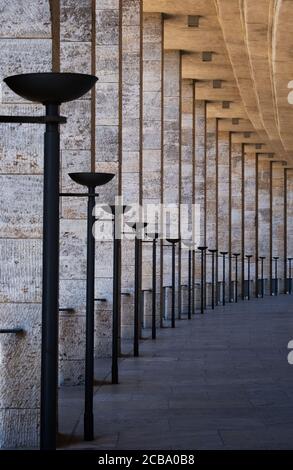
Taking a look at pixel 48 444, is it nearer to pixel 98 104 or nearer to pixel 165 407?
pixel 165 407

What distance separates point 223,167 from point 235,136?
158cm

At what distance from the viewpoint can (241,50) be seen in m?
23.5

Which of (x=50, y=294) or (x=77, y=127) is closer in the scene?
(x=50, y=294)

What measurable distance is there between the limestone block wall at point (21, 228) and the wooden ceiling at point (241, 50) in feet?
30.2

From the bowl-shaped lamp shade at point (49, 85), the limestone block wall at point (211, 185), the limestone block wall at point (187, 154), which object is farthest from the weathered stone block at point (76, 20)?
the limestone block wall at point (211, 185)

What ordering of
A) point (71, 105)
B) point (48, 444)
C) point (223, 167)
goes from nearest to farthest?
point (48, 444) → point (71, 105) → point (223, 167)

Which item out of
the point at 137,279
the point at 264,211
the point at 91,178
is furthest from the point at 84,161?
the point at 264,211

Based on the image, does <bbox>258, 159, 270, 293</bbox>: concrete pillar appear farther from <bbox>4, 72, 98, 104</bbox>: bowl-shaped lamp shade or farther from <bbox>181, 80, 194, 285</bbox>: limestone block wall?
<bbox>4, 72, 98, 104</bbox>: bowl-shaped lamp shade

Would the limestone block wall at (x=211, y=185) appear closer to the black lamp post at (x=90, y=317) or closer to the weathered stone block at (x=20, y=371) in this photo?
the black lamp post at (x=90, y=317)

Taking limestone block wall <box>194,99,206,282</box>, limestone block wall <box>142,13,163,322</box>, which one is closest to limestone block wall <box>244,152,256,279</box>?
limestone block wall <box>194,99,206,282</box>

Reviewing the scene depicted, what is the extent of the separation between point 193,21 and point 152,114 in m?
2.21

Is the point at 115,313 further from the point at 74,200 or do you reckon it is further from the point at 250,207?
the point at 250,207
